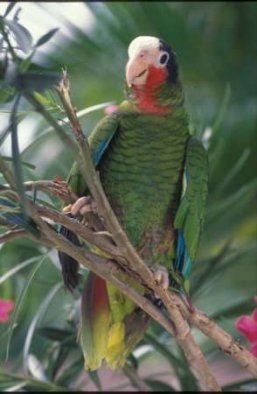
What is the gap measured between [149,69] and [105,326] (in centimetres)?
31

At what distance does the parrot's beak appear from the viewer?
94 centimetres

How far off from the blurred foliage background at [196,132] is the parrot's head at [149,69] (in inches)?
5.1

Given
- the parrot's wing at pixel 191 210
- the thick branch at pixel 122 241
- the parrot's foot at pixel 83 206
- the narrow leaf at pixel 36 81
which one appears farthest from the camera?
the parrot's wing at pixel 191 210

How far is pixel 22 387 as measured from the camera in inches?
42.3

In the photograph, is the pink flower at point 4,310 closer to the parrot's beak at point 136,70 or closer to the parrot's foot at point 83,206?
the parrot's foot at point 83,206

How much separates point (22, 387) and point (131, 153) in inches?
12.7

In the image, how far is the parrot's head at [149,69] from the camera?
0.94 metres

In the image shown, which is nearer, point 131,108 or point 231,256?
point 131,108

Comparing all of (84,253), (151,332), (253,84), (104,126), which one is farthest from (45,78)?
(253,84)

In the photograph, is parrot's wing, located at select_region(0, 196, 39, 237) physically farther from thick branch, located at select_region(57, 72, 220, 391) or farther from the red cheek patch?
the red cheek patch

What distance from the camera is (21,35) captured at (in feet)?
1.93

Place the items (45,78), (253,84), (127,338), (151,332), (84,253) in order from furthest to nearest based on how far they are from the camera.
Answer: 1. (253,84)
2. (151,332)
3. (127,338)
4. (84,253)
5. (45,78)

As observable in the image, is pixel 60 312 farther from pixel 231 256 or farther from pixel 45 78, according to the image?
pixel 45 78

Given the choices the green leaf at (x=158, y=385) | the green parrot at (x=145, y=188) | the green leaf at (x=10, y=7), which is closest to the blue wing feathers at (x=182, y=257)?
the green parrot at (x=145, y=188)
